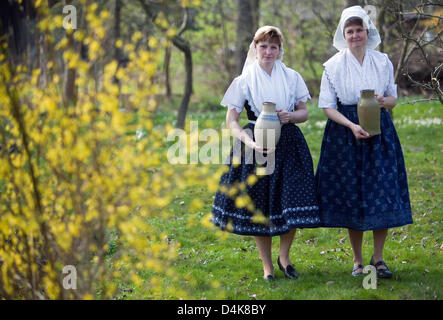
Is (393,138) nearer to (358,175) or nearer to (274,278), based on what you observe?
(358,175)

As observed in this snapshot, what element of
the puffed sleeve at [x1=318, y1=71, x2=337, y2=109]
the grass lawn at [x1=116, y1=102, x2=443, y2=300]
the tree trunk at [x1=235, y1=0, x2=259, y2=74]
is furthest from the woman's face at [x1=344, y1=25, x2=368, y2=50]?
the tree trunk at [x1=235, y1=0, x2=259, y2=74]

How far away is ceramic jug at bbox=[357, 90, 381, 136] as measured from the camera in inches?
154

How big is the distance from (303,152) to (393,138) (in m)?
0.69

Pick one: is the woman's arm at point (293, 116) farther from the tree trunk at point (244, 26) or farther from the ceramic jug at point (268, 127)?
the tree trunk at point (244, 26)

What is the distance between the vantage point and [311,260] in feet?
16.2

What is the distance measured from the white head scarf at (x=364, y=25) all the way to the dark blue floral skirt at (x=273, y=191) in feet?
A: 2.52

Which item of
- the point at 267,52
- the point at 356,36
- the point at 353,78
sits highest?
the point at 356,36

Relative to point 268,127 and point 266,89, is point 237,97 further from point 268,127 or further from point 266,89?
point 268,127

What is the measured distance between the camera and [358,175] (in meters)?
4.14

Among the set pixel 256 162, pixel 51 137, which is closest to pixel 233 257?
pixel 256 162

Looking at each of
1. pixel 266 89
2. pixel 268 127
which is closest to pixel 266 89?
pixel 266 89

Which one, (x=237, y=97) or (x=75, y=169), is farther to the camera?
(x=237, y=97)

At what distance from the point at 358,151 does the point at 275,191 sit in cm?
70

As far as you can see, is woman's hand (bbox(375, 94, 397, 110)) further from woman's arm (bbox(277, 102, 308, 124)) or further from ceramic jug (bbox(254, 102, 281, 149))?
ceramic jug (bbox(254, 102, 281, 149))
